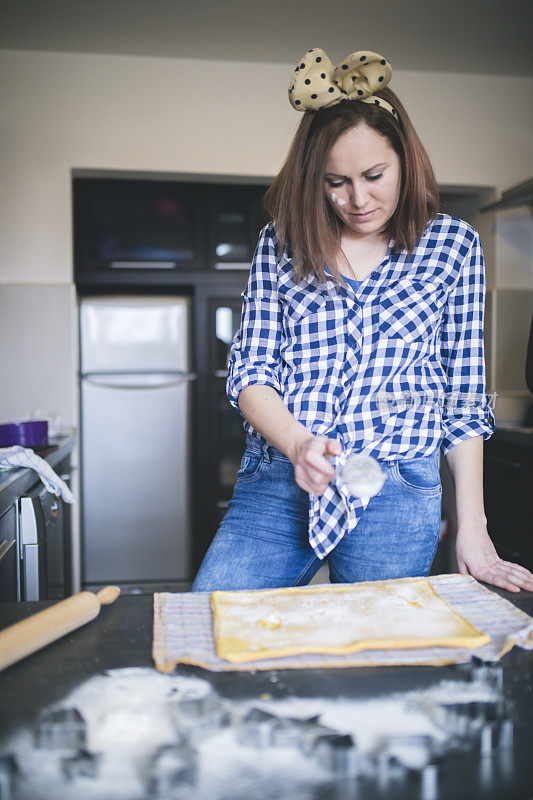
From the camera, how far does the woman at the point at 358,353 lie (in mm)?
994

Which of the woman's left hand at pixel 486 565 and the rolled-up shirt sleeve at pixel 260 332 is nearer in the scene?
the woman's left hand at pixel 486 565

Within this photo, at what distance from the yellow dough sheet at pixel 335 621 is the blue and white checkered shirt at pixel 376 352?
0.58 feet

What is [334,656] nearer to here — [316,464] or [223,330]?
[316,464]

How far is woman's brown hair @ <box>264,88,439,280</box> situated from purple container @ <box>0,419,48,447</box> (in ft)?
3.54

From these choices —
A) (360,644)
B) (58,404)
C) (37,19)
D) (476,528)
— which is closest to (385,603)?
(360,644)

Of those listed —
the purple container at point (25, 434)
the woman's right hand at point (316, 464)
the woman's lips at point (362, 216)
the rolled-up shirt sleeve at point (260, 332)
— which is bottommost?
the purple container at point (25, 434)

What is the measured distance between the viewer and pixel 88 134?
8.84ft

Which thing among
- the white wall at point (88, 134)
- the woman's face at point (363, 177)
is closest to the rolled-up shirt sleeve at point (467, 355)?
the woman's face at point (363, 177)

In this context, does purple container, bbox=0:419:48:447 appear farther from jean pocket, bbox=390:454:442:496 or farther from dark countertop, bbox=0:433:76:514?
jean pocket, bbox=390:454:442:496

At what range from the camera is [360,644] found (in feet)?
2.15

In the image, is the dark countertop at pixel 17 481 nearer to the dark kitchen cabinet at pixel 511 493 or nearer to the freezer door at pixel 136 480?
A: the freezer door at pixel 136 480

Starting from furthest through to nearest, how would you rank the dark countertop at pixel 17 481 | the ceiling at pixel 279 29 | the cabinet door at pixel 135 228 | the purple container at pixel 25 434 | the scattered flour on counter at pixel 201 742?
the cabinet door at pixel 135 228 → the ceiling at pixel 279 29 → the purple container at pixel 25 434 → the dark countertop at pixel 17 481 → the scattered flour on counter at pixel 201 742

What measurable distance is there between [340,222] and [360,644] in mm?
691

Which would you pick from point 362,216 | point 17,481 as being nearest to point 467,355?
point 362,216
